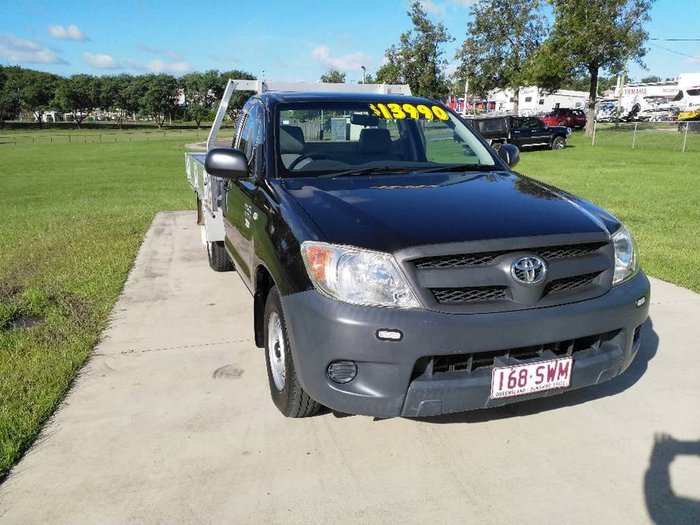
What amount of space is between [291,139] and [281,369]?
1597 millimetres

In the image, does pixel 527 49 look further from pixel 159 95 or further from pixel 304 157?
pixel 159 95

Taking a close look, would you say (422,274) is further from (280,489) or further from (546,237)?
(280,489)

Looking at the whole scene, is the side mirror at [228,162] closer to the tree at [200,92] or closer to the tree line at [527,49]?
the tree line at [527,49]

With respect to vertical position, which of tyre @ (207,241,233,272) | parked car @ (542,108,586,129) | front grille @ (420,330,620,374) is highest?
parked car @ (542,108,586,129)

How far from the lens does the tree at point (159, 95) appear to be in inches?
3558

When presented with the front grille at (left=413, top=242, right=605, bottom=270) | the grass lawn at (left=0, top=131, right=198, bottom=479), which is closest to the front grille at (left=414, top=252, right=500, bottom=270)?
the front grille at (left=413, top=242, right=605, bottom=270)

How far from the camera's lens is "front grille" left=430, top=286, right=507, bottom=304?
261 cm

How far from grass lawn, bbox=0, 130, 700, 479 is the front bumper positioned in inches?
64.7

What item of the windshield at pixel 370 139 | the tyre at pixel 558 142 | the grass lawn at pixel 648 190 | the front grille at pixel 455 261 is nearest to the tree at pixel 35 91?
the tyre at pixel 558 142

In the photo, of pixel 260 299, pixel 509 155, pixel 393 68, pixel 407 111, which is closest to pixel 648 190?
pixel 509 155

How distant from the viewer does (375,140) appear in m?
4.21

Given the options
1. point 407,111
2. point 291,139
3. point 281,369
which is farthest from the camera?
point 407,111

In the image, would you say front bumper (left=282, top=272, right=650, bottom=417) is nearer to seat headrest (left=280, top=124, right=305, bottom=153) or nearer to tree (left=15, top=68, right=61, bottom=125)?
seat headrest (left=280, top=124, right=305, bottom=153)

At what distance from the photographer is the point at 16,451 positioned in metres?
2.99
